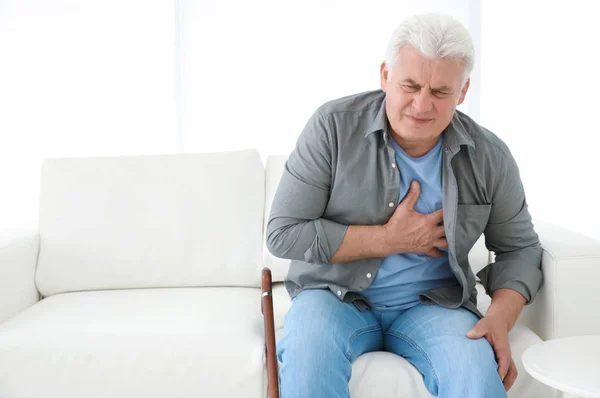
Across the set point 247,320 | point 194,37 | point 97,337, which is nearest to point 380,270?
point 247,320

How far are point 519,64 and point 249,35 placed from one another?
5.69 ft

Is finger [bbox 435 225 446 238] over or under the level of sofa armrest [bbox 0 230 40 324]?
over

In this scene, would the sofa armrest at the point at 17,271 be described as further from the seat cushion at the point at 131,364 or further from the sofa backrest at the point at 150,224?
the seat cushion at the point at 131,364

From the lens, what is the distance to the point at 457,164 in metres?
1.77

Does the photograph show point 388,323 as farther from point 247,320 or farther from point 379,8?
A: point 379,8

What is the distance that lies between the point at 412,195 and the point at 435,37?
39cm

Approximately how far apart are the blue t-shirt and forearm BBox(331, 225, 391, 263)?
91mm

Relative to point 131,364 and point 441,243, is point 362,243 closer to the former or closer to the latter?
point 441,243

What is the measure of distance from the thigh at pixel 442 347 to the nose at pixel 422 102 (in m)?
0.48

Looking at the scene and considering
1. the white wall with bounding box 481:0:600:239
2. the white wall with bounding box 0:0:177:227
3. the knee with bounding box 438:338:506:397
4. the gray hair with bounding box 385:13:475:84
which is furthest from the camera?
the white wall with bounding box 0:0:177:227

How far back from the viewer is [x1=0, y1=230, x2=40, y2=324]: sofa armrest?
2.13 metres

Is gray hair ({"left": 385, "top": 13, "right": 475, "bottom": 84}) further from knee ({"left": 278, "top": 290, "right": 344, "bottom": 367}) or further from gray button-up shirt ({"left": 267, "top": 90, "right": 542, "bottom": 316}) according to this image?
knee ({"left": 278, "top": 290, "right": 344, "bottom": 367})

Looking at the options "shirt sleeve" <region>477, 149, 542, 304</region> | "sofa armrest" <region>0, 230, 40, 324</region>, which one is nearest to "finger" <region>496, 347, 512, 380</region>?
"shirt sleeve" <region>477, 149, 542, 304</region>

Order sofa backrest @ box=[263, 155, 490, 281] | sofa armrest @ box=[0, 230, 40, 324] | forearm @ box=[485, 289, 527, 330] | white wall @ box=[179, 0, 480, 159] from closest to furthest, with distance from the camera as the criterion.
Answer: forearm @ box=[485, 289, 527, 330], sofa armrest @ box=[0, 230, 40, 324], sofa backrest @ box=[263, 155, 490, 281], white wall @ box=[179, 0, 480, 159]
